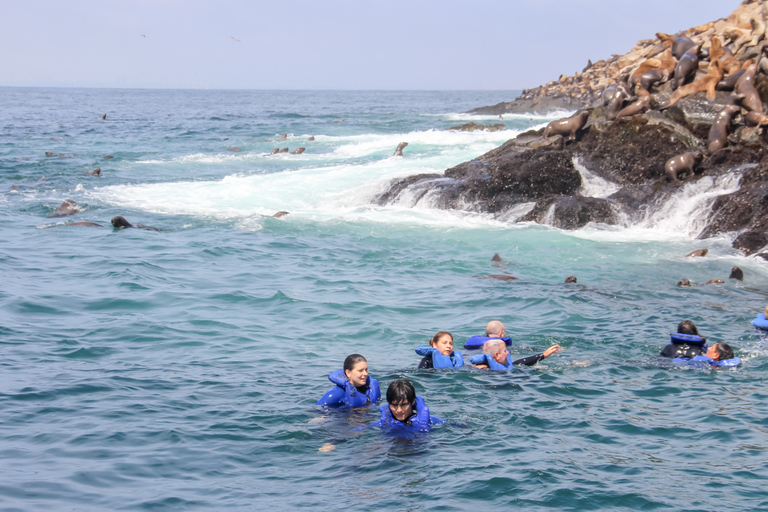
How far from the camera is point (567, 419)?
7383mm

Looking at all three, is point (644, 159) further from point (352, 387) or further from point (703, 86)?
point (352, 387)

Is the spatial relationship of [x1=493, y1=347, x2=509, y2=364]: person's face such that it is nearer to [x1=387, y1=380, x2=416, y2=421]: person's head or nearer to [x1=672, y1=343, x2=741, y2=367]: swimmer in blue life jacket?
[x1=672, y1=343, x2=741, y2=367]: swimmer in blue life jacket

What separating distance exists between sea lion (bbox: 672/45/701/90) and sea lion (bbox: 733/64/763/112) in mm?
1313

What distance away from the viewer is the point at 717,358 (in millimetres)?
8844

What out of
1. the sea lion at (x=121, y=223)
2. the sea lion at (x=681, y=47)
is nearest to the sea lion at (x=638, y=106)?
the sea lion at (x=681, y=47)

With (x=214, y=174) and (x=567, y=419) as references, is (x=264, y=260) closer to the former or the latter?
(x=567, y=419)

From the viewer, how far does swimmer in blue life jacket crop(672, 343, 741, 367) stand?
8773mm

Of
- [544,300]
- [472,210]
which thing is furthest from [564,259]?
[472,210]

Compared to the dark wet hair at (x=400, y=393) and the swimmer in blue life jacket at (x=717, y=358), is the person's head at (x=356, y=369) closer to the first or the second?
the dark wet hair at (x=400, y=393)

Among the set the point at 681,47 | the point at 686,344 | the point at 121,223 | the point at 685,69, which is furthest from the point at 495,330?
the point at 681,47

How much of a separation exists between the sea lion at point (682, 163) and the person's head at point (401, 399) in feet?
41.6

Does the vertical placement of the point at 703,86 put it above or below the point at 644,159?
above

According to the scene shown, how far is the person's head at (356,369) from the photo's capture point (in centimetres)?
742

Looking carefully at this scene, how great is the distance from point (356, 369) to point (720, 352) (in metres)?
4.78
